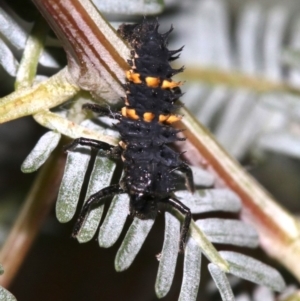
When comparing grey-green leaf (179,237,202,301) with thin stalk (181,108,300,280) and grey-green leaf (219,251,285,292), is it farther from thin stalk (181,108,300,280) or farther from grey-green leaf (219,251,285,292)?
thin stalk (181,108,300,280)

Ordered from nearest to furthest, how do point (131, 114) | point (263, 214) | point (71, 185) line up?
point (71, 185)
point (131, 114)
point (263, 214)

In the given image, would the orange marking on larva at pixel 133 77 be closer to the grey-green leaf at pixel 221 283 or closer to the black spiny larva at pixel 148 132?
the black spiny larva at pixel 148 132

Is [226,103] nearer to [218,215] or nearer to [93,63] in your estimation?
[218,215]

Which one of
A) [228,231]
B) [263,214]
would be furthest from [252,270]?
[263,214]

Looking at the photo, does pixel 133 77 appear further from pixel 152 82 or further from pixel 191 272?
pixel 191 272

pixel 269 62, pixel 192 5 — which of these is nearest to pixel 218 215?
pixel 269 62

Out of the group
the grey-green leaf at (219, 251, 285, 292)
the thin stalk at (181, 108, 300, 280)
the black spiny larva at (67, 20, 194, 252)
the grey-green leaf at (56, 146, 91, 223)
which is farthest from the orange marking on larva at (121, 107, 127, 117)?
the grey-green leaf at (219, 251, 285, 292)

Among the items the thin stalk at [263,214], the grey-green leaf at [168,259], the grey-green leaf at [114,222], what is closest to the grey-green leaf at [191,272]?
the grey-green leaf at [168,259]

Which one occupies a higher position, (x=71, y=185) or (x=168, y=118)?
(x=168, y=118)

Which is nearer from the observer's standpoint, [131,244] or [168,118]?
[131,244]
